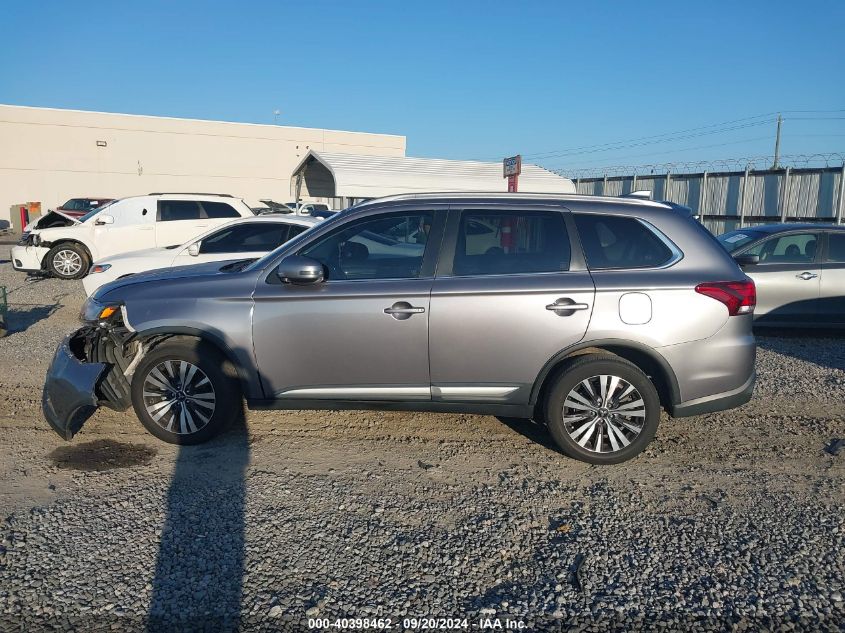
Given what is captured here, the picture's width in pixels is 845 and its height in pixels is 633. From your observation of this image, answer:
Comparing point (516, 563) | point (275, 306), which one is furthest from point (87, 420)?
point (516, 563)

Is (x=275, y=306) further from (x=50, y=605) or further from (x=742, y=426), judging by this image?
(x=742, y=426)

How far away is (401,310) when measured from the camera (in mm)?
4434

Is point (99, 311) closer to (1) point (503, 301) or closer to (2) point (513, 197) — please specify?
(1) point (503, 301)

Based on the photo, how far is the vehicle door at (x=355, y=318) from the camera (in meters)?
4.46

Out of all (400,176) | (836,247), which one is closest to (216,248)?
(836,247)

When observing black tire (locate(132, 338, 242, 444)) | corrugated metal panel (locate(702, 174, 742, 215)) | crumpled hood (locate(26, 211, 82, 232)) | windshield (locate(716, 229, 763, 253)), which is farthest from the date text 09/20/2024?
corrugated metal panel (locate(702, 174, 742, 215))

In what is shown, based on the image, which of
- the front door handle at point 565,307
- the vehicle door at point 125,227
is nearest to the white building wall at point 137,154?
the vehicle door at point 125,227

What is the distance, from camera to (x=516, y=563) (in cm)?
335

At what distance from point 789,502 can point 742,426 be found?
138cm

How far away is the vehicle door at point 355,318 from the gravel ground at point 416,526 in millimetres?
541

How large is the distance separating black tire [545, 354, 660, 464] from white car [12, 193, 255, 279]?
9528 mm

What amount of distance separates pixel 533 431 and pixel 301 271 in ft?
7.33

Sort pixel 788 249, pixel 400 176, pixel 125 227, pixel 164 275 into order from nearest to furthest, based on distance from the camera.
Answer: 1. pixel 164 275
2. pixel 788 249
3. pixel 125 227
4. pixel 400 176

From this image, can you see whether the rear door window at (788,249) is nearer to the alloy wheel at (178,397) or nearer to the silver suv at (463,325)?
the silver suv at (463,325)
